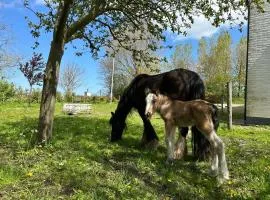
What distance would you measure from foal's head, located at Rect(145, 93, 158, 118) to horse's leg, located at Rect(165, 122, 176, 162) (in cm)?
41

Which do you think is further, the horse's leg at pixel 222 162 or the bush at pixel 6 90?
the bush at pixel 6 90

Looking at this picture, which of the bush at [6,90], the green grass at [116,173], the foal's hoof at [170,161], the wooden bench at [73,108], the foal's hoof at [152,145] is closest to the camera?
the green grass at [116,173]

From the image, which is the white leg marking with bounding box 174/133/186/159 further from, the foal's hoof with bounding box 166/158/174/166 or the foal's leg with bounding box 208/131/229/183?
the foal's leg with bounding box 208/131/229/183

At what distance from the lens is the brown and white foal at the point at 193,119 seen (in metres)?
7.51

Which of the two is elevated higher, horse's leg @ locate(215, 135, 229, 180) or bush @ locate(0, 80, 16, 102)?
bush @ locate(0, 80, 16, 102)

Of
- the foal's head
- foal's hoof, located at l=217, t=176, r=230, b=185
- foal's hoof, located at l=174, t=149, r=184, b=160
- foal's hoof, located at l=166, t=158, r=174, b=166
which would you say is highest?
the foal's head

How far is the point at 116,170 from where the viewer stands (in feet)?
26.1

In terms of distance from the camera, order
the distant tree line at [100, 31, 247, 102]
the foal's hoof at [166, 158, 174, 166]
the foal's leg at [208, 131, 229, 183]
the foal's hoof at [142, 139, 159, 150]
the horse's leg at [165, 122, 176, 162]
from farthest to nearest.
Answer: the distant tree line at [100, 31, 247, 102]
the foal's hoof at [142, 139, 159, 150]
the foal's hoof at [166, 158, 174, 166]
the horse's leg at [165, 122, 176, 162]
the foal's leg at [208, 131, 229, 183]

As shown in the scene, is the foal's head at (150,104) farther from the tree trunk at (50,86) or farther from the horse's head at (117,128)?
the tree trunk at (50,86)

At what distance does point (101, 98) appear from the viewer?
52469mm

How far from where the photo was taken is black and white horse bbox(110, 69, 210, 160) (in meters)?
8.90

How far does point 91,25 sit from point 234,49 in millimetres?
42168

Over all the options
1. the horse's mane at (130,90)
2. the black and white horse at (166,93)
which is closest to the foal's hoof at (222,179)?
the black and white horse at (166,93)

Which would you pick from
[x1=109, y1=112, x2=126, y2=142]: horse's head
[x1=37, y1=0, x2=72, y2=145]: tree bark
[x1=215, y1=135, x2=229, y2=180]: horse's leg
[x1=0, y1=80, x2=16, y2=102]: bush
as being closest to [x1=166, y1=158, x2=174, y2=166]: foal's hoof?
[x1=215, y1=135, x2=229, y2=180]: horse's leg
